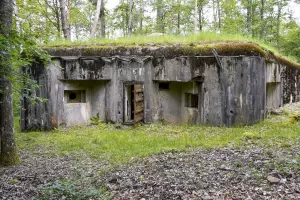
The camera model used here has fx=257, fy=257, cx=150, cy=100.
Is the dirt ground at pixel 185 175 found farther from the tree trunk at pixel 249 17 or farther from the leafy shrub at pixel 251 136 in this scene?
the tree trunk at pixel 249 17

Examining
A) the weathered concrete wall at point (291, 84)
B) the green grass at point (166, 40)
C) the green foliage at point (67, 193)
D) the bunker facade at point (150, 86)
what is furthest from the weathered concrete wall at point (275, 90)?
the green foliage at point (67, 193)

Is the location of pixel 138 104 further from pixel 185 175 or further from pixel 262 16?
pixel 262 16

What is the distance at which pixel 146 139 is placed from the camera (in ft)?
23.5

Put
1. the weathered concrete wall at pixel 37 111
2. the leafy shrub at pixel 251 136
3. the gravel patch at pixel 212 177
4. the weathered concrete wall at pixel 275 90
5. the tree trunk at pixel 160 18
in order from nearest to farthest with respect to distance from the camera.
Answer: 1. the gravel patch at pixel 212 177
2. the leafy shrub at pixel 251 136
3. the weathered concrete wall at pixel 37 111
4. the weathered concrete wall at pixel 275 90
5. the tree trunk at pixel 160 18

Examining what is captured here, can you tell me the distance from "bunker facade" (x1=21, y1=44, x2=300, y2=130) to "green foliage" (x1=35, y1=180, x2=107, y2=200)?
502cm

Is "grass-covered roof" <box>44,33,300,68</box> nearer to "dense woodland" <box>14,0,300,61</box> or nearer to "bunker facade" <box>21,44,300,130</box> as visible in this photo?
"bunker facade" <box>21,44,300,130</box>

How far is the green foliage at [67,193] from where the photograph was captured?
3.88 metres

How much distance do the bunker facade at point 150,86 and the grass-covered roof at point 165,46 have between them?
0.04 metres

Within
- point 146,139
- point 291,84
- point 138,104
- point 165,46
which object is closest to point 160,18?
point 291,84

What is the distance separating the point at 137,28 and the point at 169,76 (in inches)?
622

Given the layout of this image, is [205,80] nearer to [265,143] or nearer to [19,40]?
[265,143]

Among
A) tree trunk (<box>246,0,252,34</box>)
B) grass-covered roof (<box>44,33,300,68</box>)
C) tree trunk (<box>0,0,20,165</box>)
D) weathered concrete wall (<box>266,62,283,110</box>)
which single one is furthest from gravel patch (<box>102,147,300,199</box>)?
tree trunk (<box>246,0,252,34</box>)

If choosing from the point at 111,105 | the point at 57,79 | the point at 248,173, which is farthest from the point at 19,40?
the point at 111,105

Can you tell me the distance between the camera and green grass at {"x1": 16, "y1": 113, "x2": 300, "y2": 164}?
20.4 ft
